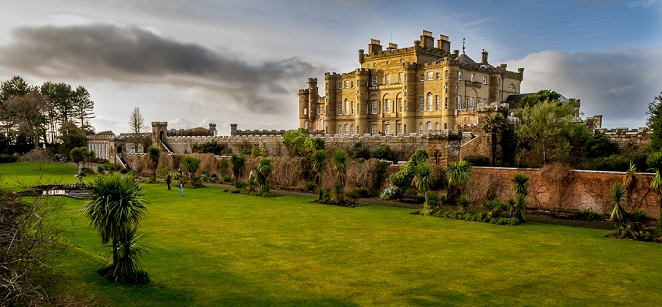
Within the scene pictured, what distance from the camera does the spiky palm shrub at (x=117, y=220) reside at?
11641mm

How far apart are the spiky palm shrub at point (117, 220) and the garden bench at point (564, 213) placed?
18981 millimetres

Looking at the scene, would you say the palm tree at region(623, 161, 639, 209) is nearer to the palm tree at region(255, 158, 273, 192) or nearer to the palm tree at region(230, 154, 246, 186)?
the palm tree at region(255, 158, 273, 192)

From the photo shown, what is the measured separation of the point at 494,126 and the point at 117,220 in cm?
2599

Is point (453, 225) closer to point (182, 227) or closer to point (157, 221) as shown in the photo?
point (182, 227)

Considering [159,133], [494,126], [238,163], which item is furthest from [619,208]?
[159,133]

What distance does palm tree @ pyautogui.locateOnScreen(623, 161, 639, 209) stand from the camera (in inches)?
866

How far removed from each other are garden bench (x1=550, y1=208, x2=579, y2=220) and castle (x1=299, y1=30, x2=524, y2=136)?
91.9 ft

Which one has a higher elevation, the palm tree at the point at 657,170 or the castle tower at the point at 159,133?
the castle tower at the point at 159,133

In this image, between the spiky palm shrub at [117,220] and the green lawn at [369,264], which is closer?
the green lawn at [369,264]

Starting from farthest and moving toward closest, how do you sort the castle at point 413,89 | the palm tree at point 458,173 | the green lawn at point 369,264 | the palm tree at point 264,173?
the castle at point 413,89 → the palm tree at point 264,173 → the palm tree at point 458,173 → the green lawn at point 369,264

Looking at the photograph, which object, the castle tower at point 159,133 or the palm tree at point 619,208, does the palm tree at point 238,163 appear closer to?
the palm tree at point 619,208

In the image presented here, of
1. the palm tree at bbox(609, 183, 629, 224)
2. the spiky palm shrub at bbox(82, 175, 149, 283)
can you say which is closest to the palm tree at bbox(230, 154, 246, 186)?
the palm tree at bbox(609, 183, 629, 224)

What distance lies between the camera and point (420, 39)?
61.1m

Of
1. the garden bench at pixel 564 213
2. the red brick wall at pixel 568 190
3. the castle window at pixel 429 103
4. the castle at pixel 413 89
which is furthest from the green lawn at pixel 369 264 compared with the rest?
the castle window at pixel 429 103
